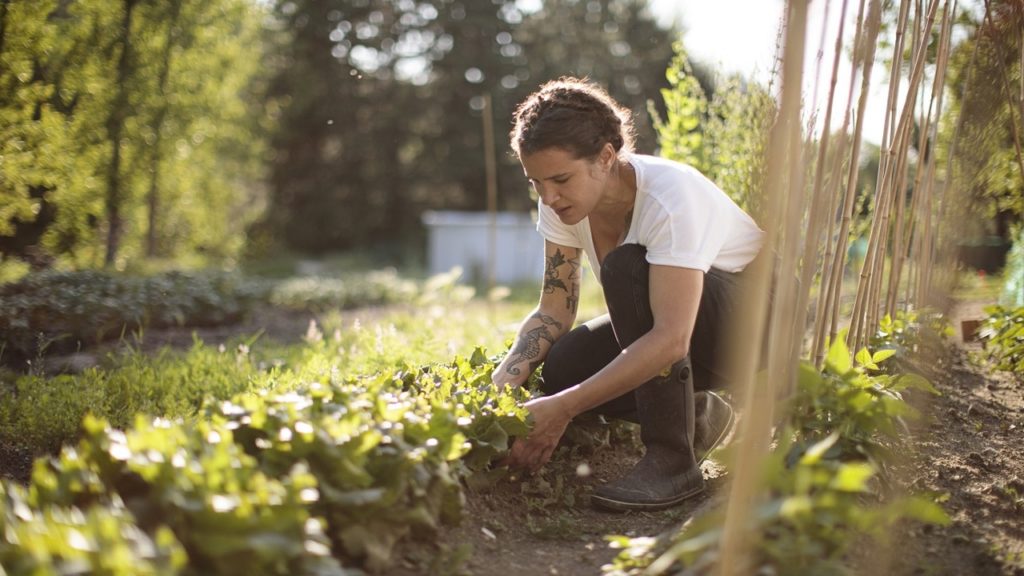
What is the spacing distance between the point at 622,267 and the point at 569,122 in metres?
0.42

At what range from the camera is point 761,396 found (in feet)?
4.48

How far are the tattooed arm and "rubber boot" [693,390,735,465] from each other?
500 mm

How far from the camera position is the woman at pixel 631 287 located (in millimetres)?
2086

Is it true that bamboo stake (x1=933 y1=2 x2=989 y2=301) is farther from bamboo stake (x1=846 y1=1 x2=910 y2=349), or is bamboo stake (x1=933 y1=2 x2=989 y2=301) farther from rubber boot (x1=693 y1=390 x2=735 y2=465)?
rubber boot (x1=693 y1=390 x2=735 y2=465)

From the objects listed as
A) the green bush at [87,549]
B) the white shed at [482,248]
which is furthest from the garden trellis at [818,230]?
the white shed at [482,248]

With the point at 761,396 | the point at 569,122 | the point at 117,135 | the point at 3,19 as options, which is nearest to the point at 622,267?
the point at 569,122

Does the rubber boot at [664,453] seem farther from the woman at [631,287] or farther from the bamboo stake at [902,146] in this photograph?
the bamboo stake at [902,146]

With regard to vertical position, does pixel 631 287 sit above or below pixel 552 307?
above

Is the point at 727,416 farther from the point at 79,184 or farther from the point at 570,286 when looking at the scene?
the point at 79,184

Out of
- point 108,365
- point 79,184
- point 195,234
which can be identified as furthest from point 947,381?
point 195,234

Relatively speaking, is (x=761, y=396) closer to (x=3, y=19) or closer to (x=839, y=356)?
(x=839, y=356)

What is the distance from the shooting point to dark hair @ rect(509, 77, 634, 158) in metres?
2.19

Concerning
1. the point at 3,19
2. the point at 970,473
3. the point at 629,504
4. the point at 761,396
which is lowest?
the point at 629,504

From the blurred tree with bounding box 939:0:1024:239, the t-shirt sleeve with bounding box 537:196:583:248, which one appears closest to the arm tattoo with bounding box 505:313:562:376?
the t-shirt sleeve with bounding box 537:196:583:248
